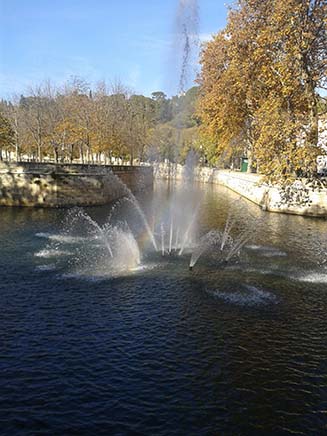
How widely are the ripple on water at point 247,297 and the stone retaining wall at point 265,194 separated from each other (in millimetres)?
6576

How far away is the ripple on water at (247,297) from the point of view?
47.0 ft

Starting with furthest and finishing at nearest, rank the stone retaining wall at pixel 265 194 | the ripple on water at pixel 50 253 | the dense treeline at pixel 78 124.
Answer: the dense treeline at pixel 78 124 → the stone retaining wall at pixel 265 194 → the ripple on water at pixel 50 253

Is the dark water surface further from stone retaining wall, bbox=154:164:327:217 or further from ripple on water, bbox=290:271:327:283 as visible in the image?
stone retaining wall, bbox=154:164:327:217

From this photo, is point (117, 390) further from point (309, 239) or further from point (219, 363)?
point (309, 239)

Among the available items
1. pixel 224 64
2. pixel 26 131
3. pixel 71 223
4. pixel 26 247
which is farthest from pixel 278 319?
pixel 26 131

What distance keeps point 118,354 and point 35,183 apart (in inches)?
1202

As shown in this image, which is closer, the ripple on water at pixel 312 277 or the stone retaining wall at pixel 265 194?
the ripple on water at pixel 312 277

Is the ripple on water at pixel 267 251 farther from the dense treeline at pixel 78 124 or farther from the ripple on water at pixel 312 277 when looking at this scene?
the dense treeline at pixel 78 124

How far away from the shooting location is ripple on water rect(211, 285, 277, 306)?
47.0ft

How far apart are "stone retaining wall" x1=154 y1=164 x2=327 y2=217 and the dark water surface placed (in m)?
7.69

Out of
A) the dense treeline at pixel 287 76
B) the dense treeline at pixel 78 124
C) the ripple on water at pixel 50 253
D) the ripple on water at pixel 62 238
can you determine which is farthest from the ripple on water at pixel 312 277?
the dense treeline at pixel 78 124

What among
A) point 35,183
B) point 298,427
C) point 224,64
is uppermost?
point 224,64

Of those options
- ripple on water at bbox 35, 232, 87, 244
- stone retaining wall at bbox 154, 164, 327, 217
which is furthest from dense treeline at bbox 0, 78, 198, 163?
ripple on water at bbox 35, 232, 87, 244

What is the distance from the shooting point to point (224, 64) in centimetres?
4394
